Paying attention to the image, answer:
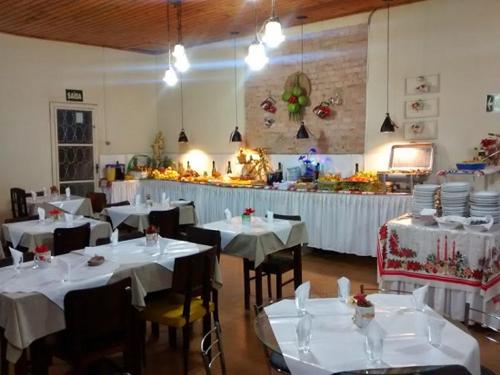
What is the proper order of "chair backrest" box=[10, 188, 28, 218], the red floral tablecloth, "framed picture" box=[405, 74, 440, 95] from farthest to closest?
"chair backrest" box=[10, 188, 28, 218]
"framed picture" box=[405, 74, 440, 95]
the red floral tablecloth

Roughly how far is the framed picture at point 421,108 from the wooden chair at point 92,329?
4.50 m

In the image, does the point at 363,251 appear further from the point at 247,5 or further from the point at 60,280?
the point at 60,280

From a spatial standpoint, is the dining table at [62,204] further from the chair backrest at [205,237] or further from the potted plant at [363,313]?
the potted plant at [363,313]

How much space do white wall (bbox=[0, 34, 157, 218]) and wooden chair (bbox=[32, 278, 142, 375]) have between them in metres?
5.73

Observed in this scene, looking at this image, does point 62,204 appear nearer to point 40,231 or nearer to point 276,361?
point 40,231

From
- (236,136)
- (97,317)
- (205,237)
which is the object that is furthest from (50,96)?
(97,317)

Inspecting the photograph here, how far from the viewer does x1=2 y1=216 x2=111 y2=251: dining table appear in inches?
167

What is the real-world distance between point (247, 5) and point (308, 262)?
3.33 metres

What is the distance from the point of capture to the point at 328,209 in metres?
5.71

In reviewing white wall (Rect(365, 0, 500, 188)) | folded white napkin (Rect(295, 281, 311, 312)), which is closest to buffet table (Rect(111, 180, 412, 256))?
white wall (Rect(365, 0, 500, 188))

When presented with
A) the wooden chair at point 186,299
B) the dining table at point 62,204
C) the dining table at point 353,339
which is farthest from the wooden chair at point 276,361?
the dining table at point 62,204

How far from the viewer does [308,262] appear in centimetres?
579

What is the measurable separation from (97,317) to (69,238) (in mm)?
1850

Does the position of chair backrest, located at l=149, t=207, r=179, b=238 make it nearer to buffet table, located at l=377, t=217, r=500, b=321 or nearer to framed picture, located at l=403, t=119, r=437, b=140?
buffet table, located at l=377, t=217, r=500, b=321
